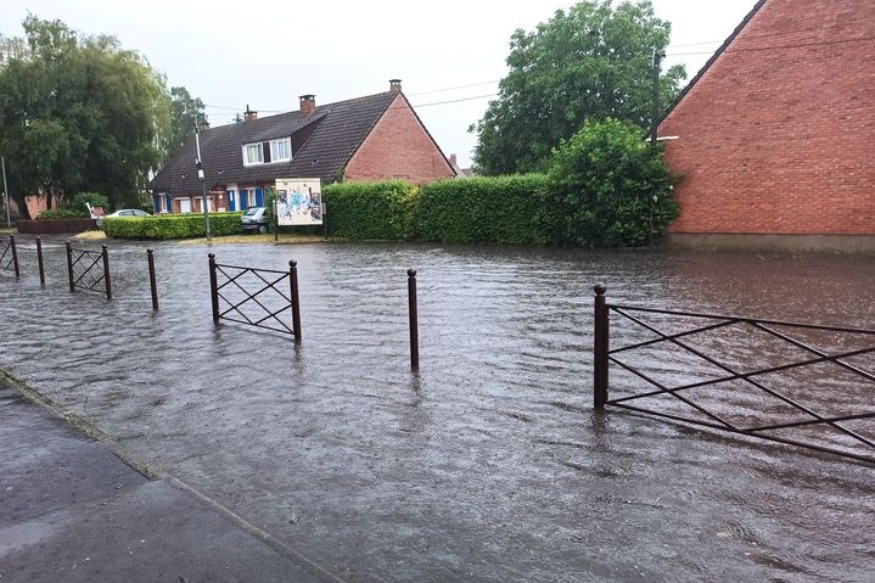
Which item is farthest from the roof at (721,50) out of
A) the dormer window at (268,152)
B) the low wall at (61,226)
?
the low wall at (61,226)

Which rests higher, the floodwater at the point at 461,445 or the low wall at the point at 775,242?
the low wall at the point at 775,242

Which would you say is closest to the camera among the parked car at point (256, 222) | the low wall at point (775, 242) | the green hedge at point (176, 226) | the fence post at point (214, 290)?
the fence post at point (214, 290)

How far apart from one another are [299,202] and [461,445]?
86.7 feet

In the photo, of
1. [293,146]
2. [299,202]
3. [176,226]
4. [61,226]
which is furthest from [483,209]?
[61,226]

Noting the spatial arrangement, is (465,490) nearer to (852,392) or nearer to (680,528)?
(680,528)

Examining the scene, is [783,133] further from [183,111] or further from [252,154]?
[183,111]

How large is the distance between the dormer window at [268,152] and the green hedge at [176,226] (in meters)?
7.02

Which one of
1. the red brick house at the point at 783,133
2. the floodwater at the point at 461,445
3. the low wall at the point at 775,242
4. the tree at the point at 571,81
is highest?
the tree at the point at 571,81

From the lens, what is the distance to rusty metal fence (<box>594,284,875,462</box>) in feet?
14.3

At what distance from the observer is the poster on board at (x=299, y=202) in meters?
29.7

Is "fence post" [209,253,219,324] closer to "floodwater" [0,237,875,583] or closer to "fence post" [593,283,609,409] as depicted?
"floodwater" [0,237,875,583]

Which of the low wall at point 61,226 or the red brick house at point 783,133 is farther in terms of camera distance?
the low wall at point 61,226

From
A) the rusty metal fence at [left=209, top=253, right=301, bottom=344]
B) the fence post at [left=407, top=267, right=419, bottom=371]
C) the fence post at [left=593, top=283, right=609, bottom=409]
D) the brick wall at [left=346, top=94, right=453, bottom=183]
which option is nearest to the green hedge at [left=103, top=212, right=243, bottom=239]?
the brick wall at [left=346, top=94, right=453, bottom=183]

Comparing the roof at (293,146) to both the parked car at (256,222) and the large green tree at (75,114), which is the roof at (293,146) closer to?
the large green tree at (75,114)
